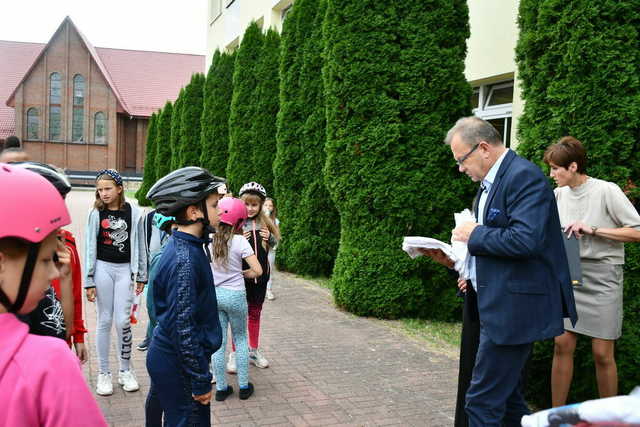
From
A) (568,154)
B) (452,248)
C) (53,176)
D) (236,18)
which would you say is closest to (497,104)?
(568,154)

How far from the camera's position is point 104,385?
5066 mm

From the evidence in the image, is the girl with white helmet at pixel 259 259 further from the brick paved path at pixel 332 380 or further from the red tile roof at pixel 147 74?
the red tile roof at pixel 147 74

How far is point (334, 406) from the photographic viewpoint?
16.0 feet

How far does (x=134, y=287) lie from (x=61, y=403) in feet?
14.2

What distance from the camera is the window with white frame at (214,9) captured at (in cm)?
2705

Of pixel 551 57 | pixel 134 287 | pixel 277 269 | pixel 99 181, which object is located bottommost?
pixel 277 269

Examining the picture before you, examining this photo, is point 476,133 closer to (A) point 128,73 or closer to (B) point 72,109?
(B) point 72,109

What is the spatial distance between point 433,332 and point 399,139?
2.76m

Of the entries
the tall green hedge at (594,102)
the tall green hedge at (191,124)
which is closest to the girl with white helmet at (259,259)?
the tall green hedge at (594,102)

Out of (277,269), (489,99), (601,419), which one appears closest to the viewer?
(601,419)

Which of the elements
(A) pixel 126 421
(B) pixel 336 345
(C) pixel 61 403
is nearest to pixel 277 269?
(B) pixel 336 345

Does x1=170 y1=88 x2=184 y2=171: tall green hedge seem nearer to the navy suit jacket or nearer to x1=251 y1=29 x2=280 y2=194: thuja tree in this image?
x1=251 y1=29 x2=280 y2=194: thuja tree

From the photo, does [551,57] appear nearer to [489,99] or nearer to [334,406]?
[334,406]

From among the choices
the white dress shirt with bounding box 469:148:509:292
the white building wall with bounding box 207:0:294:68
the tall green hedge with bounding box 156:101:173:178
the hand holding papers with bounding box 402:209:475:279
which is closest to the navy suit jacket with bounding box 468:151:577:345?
the white dress shirt with bounding box 469:148:509:292
